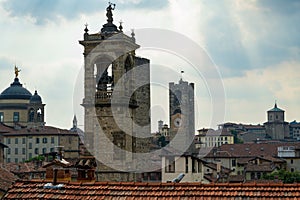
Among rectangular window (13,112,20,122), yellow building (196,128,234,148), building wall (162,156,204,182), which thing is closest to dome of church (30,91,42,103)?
rectangular window (13,112,20,122)

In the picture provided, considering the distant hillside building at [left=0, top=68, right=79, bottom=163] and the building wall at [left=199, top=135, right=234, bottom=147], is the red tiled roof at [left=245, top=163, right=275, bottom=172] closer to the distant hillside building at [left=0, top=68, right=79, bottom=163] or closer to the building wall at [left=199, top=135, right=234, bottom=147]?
the distant hillside building at [left=0, top=68, right=79, bottom=163]

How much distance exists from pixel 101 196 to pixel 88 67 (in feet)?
55.4

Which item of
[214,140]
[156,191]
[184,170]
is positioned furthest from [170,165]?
[214,140]

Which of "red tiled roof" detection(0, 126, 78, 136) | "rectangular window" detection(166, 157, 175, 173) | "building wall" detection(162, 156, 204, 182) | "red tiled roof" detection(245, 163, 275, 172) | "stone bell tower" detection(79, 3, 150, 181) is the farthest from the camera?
"red tiled roof" detection(0, 126, 78, 136)

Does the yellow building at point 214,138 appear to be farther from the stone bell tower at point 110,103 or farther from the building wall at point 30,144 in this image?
the stone bell tower at point 110,103

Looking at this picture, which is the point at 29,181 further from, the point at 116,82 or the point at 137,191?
the point at 116,82

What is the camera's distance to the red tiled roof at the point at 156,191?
13102mm

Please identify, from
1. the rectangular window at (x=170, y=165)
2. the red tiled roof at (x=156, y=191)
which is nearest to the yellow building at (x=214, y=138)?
the rectangular window at (x=170, y=165)

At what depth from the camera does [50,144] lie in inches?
3861

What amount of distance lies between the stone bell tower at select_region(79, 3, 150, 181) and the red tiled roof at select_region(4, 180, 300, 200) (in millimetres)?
14354

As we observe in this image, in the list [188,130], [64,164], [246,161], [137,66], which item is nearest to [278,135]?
[188,130]

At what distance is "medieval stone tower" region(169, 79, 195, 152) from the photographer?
353 feet

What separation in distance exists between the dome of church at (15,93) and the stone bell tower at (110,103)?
80995 mm

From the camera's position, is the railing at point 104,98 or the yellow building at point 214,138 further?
the yellow building at point 214,138
